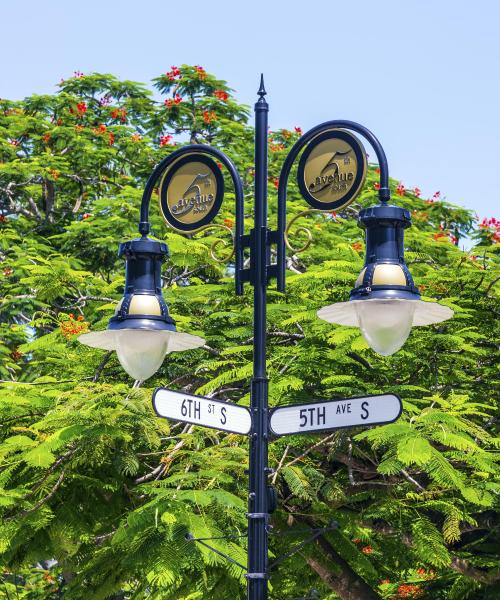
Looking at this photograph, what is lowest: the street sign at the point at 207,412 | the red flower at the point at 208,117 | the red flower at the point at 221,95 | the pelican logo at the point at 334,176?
the street sign at the point at 207,412

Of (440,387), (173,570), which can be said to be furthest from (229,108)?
(173,570)

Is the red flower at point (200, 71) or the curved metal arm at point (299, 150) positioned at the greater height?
the red flower at point (200, 71)

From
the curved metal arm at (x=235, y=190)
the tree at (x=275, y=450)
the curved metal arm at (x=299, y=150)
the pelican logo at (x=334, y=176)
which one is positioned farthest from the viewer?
the tree at (x=275, y=450)

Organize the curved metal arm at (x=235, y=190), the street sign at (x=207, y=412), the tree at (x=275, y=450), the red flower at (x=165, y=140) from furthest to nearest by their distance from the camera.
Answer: the red flower at (x=165, y=140) → the tree at (x=275, y=450) → the curved metal arm at (x=235, y=190) → the street sign at (x=207, y=412)

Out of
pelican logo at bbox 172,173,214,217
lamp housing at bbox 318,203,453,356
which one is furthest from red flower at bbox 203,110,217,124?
lamp housing at bbox 318,203,453,356

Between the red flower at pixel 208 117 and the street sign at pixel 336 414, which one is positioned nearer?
the street sign at pixel 336 414

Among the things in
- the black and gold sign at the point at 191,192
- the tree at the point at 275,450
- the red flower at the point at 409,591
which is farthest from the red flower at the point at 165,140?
the black and gold sign at the point at 191,192

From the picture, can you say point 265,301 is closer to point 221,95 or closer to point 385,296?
point 385,296

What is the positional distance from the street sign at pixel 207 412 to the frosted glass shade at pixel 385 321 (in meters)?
0.80

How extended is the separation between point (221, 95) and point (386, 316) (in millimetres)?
17116

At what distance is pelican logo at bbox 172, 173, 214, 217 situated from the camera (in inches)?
261

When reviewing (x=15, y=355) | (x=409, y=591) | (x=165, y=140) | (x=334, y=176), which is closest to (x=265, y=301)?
(x=334, y=176)

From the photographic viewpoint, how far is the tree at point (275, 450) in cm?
936

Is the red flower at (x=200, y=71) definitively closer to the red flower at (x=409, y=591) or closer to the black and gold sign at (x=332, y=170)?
the red flower at (x=409, y=591)
